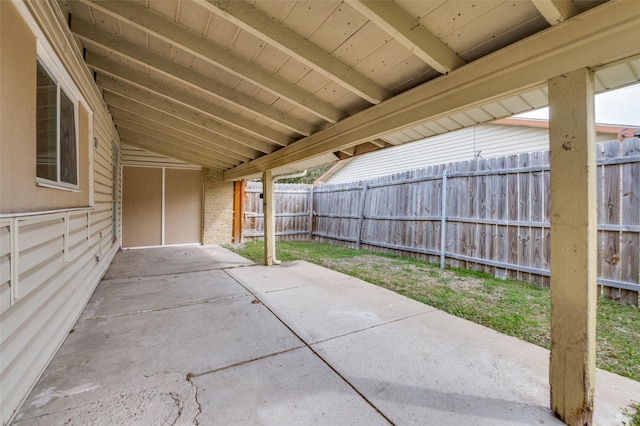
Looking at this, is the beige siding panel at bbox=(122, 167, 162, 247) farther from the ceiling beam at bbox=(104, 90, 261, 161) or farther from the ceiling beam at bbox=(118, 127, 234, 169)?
the ceiling beam at bbox=(104, 90, 261, 161)

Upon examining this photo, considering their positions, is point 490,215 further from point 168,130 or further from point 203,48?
point 168,130

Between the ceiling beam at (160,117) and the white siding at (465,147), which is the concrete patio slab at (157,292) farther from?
the white siding at (465,147)

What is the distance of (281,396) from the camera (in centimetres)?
186

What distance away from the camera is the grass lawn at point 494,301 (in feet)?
8.33

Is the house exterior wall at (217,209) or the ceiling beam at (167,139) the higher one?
the ceiling beam at (167,139)

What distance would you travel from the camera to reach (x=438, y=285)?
4520mm

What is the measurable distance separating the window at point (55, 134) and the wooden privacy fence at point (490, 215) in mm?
5902

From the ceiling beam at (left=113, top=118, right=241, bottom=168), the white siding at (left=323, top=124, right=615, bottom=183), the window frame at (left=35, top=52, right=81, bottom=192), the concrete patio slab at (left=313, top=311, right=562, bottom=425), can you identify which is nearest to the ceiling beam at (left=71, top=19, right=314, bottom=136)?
the window frame at (left=35, top=52, right=81, bottom=192)

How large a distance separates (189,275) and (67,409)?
3284mm

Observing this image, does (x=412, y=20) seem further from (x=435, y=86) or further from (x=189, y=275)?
(x=189, y=275)

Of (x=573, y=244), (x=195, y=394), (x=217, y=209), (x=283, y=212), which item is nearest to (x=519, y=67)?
(x=573, y=244)

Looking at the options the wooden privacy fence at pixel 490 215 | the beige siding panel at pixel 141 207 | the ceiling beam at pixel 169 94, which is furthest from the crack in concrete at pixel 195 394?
the beige siding panel at pixel 141 207

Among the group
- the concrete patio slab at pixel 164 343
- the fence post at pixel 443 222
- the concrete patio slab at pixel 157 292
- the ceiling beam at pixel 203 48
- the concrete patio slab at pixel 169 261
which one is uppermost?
the ceiling beam at pixel 203 48

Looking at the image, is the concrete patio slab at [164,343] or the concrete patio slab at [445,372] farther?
the concrete patio slab at [164,343]
